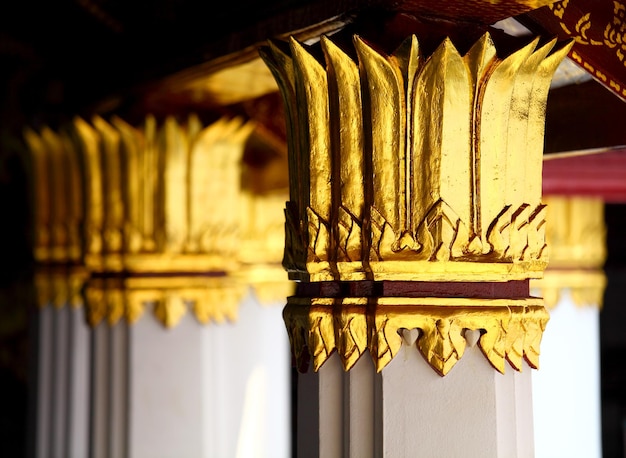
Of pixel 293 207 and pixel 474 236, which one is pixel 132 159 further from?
pixel 474 236

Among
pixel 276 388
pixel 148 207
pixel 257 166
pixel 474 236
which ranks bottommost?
pixel 276 388

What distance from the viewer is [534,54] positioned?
94 cm

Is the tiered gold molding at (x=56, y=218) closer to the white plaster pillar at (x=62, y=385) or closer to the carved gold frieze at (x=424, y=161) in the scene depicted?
the white plaster pillar at (x=62, y=385)

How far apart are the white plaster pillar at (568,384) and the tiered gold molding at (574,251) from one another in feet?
0.11

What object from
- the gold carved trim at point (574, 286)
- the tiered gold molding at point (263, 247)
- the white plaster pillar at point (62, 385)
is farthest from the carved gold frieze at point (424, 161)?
the gold carved trim at point (574, 286)

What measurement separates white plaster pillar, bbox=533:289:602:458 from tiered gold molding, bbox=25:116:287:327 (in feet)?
3.53

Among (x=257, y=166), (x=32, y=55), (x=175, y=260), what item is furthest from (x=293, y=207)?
(x=32, y=55)

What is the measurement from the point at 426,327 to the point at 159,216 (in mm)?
949

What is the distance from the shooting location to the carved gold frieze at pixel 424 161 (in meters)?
0.92

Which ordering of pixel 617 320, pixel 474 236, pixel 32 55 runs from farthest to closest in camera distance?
pixel 617 320 → pixel 32 55 → pixel 474 236

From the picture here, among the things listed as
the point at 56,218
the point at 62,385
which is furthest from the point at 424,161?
the point at 62,385

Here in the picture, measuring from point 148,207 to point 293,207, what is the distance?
83 cm

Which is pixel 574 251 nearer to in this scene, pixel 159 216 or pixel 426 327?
pixel 159 216

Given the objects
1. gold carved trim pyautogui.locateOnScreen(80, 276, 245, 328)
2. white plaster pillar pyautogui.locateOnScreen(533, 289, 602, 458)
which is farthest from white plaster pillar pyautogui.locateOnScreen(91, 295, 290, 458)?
white plaster pillar pyautogui.locateOnScreen(533, 289, 602, 458)
